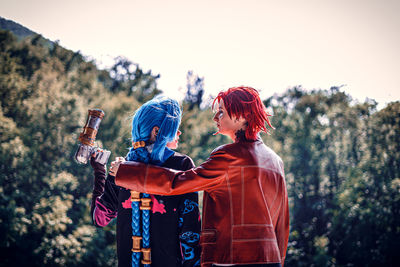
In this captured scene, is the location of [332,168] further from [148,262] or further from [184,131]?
[148,262]

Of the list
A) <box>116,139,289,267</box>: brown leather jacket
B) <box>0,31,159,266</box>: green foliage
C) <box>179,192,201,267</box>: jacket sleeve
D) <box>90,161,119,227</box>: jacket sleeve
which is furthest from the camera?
<box>0,31,159,266</box>: green foliage

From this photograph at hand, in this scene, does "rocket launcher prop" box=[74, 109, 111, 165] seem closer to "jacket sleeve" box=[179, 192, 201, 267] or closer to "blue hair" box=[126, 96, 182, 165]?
"blue hair" box=[126, 96, 182, 165]

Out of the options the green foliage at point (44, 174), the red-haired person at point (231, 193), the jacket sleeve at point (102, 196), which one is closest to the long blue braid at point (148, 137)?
the red-haired person at point (231, 193)

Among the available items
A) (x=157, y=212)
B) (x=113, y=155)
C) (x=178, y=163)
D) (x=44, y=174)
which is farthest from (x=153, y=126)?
(x=113, y=155)

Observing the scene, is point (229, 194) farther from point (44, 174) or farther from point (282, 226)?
point (44, 174)

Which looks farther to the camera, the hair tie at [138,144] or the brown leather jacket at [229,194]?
the hair tie at [138,144]

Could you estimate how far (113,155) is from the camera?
42.1 feet

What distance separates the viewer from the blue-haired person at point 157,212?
1.65 metres

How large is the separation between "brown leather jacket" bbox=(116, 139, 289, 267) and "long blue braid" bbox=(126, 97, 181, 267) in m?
0.13

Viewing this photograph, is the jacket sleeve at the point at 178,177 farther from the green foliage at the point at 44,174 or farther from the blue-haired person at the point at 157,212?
the green foliage at the point at 44,174

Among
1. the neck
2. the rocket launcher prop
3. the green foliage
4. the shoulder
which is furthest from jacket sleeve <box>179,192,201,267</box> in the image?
the green foliage

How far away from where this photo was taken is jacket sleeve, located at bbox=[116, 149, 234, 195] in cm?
154

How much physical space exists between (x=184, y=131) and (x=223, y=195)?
15.5 meters

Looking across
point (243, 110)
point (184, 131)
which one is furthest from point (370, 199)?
point (243, 110)
